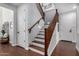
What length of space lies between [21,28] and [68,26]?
909 mm

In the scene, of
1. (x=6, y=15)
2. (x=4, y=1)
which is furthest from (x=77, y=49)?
(x=4, y=1)

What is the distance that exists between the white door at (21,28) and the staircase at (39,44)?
19cm

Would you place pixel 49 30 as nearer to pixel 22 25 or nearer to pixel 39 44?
pixel 39 44

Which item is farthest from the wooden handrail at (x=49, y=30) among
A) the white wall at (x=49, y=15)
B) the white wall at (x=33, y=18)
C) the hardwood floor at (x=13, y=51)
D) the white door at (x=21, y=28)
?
the white door at (x=21, y=28)

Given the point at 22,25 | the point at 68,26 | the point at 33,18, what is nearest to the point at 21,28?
the point at 22,25

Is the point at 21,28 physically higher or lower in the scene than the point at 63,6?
lower

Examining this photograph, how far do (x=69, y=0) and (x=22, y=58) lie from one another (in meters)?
1.44

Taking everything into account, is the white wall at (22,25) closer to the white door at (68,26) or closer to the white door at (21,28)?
the white door at (21,28)

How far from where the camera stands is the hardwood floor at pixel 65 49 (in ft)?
6.52

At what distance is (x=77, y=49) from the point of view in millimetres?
1998

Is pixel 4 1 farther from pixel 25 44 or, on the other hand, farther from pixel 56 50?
pixel 56 50

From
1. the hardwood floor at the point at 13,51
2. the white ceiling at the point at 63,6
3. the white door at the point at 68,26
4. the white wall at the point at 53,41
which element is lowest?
the hardwood floor at the point at 13,51

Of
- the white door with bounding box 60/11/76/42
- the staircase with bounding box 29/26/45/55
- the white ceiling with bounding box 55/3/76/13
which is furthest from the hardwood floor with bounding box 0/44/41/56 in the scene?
the white ceiling with bounding box 55/3/76/13

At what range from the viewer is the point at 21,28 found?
6.91ft
